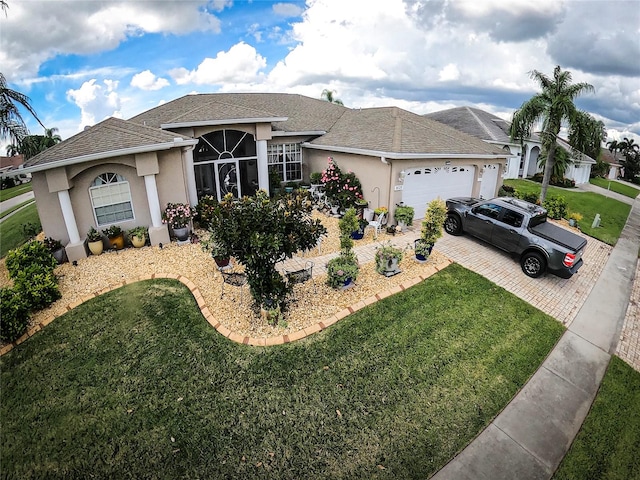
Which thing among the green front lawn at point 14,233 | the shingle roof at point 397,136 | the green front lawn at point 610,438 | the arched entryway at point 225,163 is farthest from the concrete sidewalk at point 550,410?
the green front lawn at point 14,233

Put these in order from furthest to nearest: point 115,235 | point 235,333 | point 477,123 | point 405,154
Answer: point 477,123
point 405,154
point 115,235
point 235,333

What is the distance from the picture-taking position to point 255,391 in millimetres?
5922

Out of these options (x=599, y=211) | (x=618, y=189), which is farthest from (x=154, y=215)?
(x=618, y=189)

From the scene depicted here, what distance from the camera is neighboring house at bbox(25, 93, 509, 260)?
34.1ft

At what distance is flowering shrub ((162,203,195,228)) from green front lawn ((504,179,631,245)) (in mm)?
17293

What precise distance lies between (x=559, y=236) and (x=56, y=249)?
15.8 m

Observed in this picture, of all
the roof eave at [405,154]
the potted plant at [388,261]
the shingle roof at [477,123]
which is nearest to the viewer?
the potted plant at [388,261]

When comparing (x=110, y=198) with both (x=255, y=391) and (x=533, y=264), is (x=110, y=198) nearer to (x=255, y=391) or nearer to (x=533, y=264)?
(x=255, y=391)

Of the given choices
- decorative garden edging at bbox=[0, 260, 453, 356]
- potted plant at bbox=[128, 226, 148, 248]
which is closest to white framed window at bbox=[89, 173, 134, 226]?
potted plant at bbox=[128, 226, 148, 248]

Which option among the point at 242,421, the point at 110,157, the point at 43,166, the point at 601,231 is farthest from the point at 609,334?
the point at 43,166

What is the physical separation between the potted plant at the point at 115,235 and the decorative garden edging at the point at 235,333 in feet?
8.03

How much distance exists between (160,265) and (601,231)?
1934cm

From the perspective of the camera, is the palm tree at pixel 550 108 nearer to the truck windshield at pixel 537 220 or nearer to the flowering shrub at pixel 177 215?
the truck windshield at pixel 537 220

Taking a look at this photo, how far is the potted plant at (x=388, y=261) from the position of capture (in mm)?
9422
